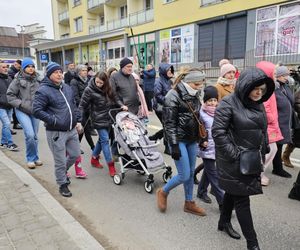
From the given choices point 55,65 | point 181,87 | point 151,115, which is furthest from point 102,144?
point 151,115

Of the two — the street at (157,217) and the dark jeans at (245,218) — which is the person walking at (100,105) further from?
the dark jeans at (245,218)

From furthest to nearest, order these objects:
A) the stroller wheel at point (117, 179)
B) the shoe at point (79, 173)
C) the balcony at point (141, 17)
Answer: the balcony at point (141, 17) → the shoe at point (79, 173) → the stroller wheel at point (117, 179)

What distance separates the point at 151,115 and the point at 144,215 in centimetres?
860

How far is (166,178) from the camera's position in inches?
201

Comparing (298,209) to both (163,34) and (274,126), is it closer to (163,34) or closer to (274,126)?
(274,126)

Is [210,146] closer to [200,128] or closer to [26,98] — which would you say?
[200,128]

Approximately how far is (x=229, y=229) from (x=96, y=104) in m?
3.06

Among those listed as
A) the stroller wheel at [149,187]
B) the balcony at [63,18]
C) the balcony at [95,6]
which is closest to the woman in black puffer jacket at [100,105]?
the stroller wheel at [149,187]

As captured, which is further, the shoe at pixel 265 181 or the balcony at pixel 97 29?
the balcony at pixel 97 29

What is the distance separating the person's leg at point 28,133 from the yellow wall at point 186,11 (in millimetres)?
14330

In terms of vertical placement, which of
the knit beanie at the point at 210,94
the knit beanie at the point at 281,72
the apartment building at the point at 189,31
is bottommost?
the knit beanie at the point at 210,94

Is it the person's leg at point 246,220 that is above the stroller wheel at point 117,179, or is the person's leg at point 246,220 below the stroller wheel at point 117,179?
above

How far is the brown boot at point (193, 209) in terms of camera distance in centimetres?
398

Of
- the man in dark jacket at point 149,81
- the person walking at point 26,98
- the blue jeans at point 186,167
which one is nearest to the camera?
the blue jeans at point 186,167
